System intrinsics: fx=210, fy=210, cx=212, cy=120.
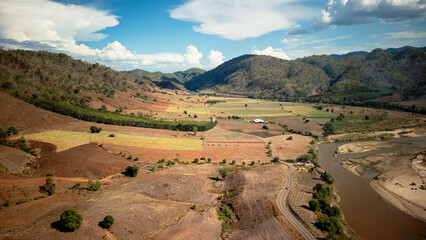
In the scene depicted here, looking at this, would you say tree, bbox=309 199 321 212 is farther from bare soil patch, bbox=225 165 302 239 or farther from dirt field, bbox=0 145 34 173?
dirt field, bbox=0 145 34 173

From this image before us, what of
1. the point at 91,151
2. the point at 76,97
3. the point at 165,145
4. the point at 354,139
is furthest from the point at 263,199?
the point at 76,97

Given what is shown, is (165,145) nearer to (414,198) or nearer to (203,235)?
(203,235)

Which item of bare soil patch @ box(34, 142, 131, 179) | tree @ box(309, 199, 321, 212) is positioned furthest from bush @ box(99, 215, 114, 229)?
tree @ box(309, 199, 321, 212)

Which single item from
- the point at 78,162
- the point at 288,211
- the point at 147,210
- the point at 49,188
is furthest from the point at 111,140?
the point at 288,211

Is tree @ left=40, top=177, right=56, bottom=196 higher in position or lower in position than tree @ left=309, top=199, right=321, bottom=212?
higher

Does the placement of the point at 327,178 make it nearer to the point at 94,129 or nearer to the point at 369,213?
the point at 369,213

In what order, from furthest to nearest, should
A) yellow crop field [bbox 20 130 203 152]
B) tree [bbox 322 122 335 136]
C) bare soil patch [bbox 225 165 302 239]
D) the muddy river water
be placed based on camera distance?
1. tree [bbox 322 122 335 136]
2. yellow crop field [bbox 20 130 203 152]
3. the muddy river water
4. bare soil patch [bbox 225 165 302 239]
